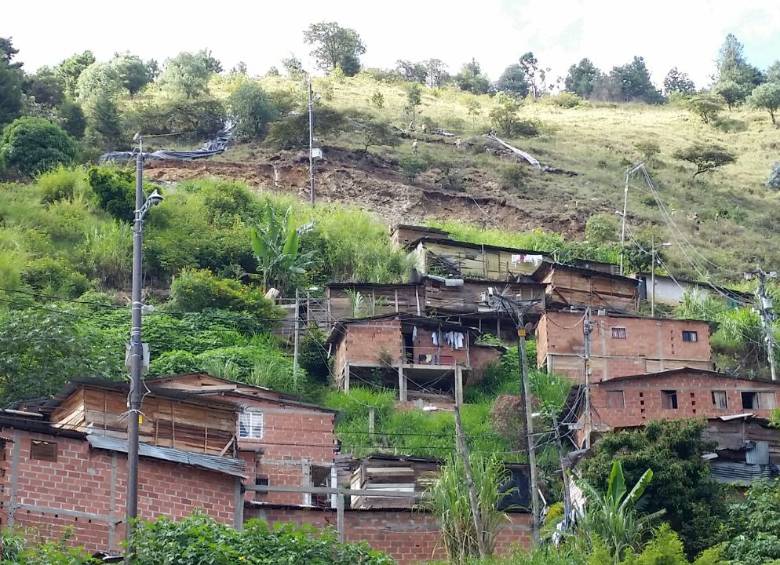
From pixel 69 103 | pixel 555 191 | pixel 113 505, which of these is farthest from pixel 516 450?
pixel 69 103

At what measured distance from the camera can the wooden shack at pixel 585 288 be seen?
163ft

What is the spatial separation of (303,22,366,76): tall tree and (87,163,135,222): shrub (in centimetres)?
5101

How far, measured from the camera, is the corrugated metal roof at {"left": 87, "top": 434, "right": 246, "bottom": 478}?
24.9m

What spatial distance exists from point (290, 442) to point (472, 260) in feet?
70.0

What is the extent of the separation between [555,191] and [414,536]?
44800mm

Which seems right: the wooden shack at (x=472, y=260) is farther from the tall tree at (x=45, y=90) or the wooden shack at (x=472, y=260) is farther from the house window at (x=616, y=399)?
the tall tree at (x=45, y=90)

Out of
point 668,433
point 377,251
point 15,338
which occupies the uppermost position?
point 377,251

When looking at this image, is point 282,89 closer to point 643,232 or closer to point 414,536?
point 643,232

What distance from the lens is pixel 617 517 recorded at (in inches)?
998

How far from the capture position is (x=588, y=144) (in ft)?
276

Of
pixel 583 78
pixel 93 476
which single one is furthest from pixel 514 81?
pixel 93 476

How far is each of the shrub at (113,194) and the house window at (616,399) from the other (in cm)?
2420

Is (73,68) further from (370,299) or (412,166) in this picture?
(370,299)

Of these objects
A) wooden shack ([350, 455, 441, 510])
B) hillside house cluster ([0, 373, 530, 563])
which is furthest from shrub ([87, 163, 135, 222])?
wooden shack ([350, 455, 441, 510])
